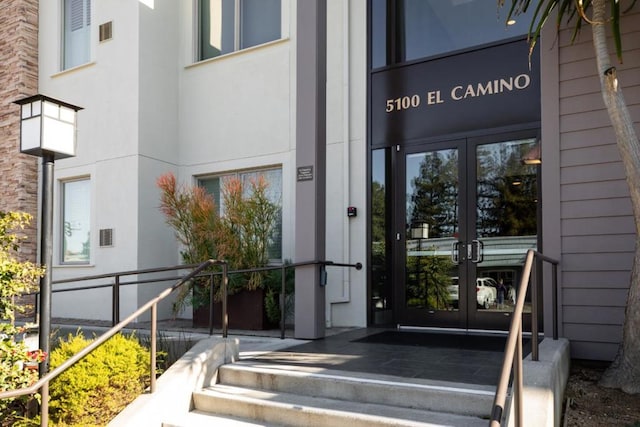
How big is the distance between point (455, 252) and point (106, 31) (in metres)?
6.92

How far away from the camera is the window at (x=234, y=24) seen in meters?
8.86

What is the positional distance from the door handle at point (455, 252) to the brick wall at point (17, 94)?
749 cm

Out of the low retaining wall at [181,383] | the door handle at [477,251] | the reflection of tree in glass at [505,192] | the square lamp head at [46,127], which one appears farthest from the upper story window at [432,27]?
the low retaining wall at [181,383]

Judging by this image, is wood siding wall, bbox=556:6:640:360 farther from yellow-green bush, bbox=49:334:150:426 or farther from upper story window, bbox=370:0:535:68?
yellow-green bush, bbox=49:334:150:426

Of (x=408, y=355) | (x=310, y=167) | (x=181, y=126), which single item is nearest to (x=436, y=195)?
(x=310, y=167)

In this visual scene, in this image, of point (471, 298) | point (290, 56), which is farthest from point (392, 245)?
point (290, 56)

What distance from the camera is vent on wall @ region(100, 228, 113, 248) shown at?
913 centimetres

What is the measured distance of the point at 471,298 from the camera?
6.75m

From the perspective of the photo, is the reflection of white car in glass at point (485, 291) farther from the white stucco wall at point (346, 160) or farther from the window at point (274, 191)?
the window at point (274, 191)

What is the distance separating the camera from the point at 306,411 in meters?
3.93

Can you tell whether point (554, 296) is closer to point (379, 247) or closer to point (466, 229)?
point (466, 229)

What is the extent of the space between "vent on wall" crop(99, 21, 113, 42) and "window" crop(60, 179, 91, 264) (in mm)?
2474

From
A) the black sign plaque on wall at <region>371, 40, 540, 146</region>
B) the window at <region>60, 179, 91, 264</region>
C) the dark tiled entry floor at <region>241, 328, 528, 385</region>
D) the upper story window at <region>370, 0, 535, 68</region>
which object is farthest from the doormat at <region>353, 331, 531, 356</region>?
the window at <region>60, 179, 91, 264</region>

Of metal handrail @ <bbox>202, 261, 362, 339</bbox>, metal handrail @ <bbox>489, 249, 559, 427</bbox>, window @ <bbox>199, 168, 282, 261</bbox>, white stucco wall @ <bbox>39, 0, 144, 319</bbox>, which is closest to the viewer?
metal handrail @ <bbox>489, 249, 559, 427</bbox>
